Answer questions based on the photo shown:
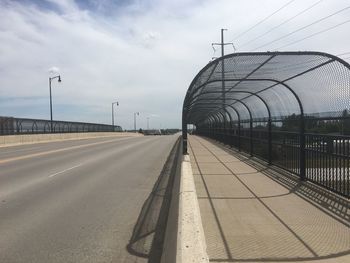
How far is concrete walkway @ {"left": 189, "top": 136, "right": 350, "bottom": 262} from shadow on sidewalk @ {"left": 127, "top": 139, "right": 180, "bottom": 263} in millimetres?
721

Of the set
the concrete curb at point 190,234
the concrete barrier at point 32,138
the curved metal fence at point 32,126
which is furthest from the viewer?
the curved metal fence at point 32,126

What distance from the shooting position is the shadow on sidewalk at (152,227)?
696 centimetres

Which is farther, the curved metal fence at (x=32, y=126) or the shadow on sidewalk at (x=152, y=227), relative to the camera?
Result: the curved metal fence at (x=32, y=126)

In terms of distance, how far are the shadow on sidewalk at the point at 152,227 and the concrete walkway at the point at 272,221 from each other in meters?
0.72

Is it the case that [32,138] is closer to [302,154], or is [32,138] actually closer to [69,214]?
[302,154]

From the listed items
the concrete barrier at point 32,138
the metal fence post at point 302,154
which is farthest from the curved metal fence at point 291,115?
the concrete barrier at point 32,138

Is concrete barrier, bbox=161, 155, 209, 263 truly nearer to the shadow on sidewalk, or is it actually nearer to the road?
the shadow on sidewalk

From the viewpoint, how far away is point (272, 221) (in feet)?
25.4

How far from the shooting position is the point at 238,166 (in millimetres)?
16859

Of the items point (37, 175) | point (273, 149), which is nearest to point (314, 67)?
point (273, 149)

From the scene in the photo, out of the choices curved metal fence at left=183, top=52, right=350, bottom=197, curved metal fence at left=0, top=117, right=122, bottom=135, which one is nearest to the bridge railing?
curved metal fence at left=183, top=52, right=350, bottom=197

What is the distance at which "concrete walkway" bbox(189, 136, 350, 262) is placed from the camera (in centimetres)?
603

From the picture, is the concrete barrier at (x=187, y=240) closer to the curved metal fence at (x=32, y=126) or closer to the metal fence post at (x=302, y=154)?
the metal fence post at (x=302, y=154)

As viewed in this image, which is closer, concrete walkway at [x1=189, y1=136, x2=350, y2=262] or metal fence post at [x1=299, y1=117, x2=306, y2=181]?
concrete walkway at [x1=189, y1=136, x2=350, y2=262]
